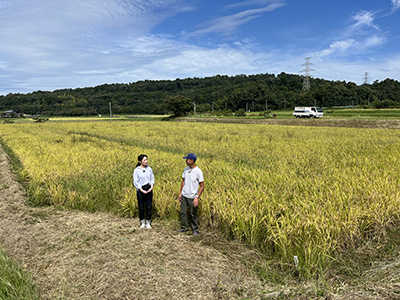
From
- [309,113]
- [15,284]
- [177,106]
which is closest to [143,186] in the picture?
[15,284]

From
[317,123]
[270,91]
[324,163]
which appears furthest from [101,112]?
[324,163]

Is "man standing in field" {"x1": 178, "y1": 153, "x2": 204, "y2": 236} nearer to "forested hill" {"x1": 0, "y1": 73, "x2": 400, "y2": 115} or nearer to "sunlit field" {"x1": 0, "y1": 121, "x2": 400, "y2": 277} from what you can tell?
"sunlit field" {"x1": 0, "y1": 121, "x2": 400, "y2": 277}

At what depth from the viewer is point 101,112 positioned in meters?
102

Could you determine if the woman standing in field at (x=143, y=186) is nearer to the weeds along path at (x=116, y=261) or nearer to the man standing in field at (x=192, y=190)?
the weeds along path at (x=116, y=261)

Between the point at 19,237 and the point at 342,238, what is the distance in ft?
19.1

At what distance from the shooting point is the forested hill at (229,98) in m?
85.6

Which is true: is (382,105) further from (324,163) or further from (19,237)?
(19,237)

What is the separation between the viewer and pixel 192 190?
190 inches

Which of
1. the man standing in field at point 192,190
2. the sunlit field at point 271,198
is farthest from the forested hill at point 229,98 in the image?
the man standing in field at point 192,190

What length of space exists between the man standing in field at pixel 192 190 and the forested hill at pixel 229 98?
229ft

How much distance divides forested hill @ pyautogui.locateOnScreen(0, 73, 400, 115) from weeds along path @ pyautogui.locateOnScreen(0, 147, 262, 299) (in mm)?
69986

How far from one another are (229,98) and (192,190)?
316ft

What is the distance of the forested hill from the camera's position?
8556cm

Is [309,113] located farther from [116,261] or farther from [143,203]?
[116,261]
